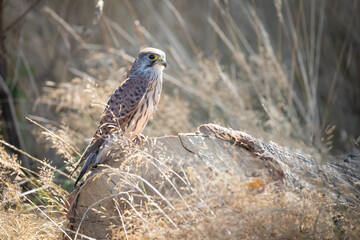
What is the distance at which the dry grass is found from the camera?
201 centimetres

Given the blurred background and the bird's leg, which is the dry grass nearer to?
the blurred background

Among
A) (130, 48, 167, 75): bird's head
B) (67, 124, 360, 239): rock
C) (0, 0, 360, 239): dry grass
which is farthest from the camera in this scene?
(130, 48, 167, 75): bird's head

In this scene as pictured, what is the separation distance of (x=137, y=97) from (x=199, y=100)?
2213 mm

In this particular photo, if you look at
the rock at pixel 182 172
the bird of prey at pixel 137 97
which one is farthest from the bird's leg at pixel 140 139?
the rock at pixel 182 172

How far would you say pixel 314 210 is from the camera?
6.63 ft

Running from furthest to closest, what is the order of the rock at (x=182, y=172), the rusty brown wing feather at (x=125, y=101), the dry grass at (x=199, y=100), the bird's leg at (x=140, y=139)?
the rusty brown wing feather at (x=125, y=101)
the bird's leg at (x=140, y=139)
the rock at (x=182, y=172)
the dry grass at (x=199, y=100)

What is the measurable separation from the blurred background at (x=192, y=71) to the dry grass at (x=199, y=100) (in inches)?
0.8

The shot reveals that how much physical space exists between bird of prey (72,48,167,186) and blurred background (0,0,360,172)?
0.69 ft

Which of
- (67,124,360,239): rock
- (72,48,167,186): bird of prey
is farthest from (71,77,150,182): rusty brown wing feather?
(67,124,360,239): rock

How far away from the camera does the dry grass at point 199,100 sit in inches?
79.3

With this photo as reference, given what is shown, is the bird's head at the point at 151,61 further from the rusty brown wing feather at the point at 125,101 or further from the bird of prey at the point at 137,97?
the rusty brown wing feather at the point at 125,101

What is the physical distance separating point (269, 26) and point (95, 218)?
4.60m

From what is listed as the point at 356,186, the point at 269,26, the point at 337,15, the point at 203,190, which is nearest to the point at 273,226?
the point at 203,190

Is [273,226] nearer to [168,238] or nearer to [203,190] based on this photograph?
[203,190]
